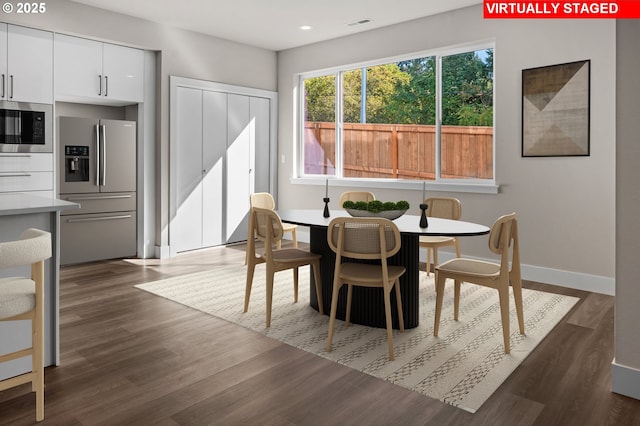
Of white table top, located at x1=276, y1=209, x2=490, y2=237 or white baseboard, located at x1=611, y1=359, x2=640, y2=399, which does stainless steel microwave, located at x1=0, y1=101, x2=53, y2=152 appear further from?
white baseboard, located at x1=611, y1=359, x2=640, y2=399

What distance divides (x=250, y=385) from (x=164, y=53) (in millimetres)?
4377

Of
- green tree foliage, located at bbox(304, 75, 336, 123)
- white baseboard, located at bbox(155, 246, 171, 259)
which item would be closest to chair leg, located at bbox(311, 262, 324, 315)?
white baseboard, located at bbox(155, 246, 171, 259)

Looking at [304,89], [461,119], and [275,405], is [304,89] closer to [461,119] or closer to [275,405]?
[461,119]

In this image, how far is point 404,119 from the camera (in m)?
5.64

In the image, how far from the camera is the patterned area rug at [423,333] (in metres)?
2.45

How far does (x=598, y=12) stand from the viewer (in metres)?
4.06

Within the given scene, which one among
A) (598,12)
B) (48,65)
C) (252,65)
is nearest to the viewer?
(598,12)

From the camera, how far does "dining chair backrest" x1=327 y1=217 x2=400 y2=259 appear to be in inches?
105

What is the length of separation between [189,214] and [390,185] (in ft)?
8.16

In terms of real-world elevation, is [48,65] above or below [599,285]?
above

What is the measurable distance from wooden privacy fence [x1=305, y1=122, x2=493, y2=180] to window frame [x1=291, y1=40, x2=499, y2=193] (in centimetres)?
7

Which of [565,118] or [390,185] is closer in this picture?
[565,118]

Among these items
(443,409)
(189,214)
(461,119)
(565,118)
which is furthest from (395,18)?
(443,409)

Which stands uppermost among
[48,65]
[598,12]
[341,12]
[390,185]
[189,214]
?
[341,12]
